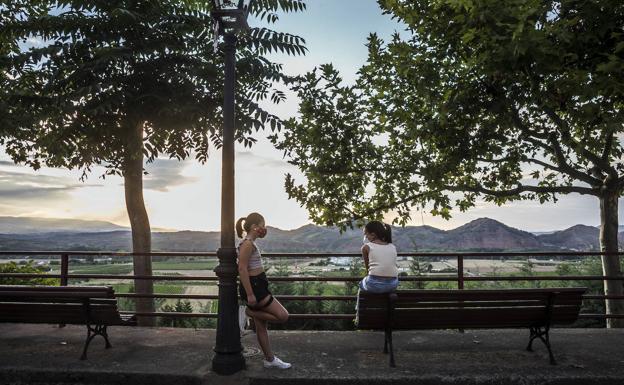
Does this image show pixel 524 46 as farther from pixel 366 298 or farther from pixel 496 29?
pixel 366 298

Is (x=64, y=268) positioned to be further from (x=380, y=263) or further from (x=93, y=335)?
(x=380, y=263)

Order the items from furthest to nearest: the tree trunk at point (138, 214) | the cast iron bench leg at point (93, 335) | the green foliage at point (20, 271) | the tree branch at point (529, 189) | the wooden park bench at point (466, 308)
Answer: the green foliage at point (20, 271) → the tree branch at point (529, 189) → the tree trunk at point (138, 214) → the cast iron bench leg at point (93, 335) → the wooden park bench at point (466, 308)

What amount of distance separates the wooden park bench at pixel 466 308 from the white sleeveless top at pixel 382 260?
305 millimetres

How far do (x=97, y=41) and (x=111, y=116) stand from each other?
171 centimetres

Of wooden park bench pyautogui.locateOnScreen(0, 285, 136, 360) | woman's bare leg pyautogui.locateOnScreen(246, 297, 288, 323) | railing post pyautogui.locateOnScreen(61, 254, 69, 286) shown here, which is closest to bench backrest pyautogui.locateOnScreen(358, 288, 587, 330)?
woman's bare leg pyautogui.locateOnScreen(246, 297, 288, 323)

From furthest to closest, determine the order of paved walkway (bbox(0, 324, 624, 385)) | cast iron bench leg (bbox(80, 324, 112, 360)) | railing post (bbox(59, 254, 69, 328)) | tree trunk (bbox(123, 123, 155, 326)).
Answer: tree trunk (bbox(123, 123, 155, 326)) < railing post (bbox(59, 254, 69, 328)) < cast iron bench leg (bbox(80, 324, 112, 360)) < paved walkway (bbox(0, 324, 624, 385))

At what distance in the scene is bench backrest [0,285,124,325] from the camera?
5.91m

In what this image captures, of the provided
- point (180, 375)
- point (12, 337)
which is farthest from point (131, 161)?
point (180, 375)

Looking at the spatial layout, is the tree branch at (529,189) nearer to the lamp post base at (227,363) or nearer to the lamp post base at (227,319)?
the lamp post base at (227,319)

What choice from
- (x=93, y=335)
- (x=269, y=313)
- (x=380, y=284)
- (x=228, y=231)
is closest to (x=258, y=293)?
(x=269, y=313)

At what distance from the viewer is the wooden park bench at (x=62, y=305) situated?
5906mm

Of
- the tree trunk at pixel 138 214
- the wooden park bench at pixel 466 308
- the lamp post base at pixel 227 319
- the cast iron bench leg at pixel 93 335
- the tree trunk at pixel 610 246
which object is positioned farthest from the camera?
the tree trunk at pixel 138 214

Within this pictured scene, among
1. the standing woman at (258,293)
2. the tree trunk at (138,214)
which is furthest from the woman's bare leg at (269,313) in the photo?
the tree trunk at (138,214)

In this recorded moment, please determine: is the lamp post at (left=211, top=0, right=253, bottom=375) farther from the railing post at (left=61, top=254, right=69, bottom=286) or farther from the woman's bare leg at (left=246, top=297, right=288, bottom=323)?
the railing post at (left=61, top=254, right=69, bottom=286)
